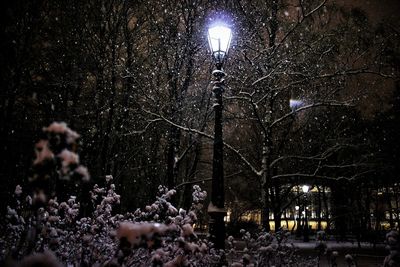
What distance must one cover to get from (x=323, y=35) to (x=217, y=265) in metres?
9.00

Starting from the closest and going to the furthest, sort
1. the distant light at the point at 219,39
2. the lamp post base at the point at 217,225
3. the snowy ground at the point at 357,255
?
the lamp post base at the point at 217,225, the distant light at the point at 219,39, the snowy ground at the point at 357,255

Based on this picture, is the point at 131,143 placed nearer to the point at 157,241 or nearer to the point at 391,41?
the point at 391,41

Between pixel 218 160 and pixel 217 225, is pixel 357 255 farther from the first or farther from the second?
pixel 218 160

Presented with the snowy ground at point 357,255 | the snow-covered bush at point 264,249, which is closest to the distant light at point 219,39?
the snow-covered bush at point 264,249

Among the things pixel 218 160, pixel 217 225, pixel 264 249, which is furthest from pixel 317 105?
pixel 264 249

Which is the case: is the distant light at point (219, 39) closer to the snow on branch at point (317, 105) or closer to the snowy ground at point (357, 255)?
the snow on branch at point (317, 105)

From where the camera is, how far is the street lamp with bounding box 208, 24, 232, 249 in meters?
6.09

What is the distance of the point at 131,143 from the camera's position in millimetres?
22031

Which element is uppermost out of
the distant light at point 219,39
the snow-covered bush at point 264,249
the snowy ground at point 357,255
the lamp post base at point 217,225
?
the distant light at point 219,39

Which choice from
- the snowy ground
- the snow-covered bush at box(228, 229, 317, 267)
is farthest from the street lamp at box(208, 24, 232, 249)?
the snowy ground

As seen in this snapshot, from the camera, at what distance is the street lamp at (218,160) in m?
6.09

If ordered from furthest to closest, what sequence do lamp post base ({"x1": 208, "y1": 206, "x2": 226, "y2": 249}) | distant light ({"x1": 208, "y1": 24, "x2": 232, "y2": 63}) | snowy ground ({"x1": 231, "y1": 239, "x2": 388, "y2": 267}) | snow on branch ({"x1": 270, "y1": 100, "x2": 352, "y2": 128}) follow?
snowy ground ({"x1": 231, "y1": 239, "x2": 388, "y2": 267}) < snow on branch ({"x1": 270, "y1": 100, "x2": 352, "y2": 128}) < distant light ({"x1": 208, "y1": 24, "x2": 232, "y2": 63}) < lamp post base ({"x1": 208, "y1": 206, "x2": 226, "y2": 249})

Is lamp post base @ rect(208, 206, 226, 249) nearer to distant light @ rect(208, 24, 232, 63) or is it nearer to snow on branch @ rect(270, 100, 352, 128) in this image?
distant light @ rect(208, 24, 232, 63)

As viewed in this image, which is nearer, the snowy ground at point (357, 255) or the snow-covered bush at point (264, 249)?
the snow-covered bush at point (264, 249)
